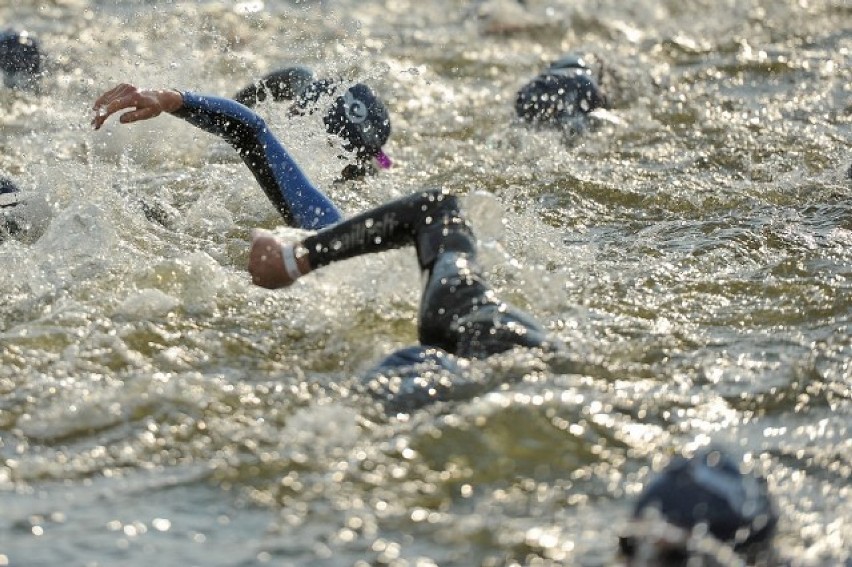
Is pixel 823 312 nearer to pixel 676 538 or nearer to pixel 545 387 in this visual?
pixel 545 387

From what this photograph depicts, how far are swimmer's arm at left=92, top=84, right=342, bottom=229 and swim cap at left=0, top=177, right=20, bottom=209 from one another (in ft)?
3.51

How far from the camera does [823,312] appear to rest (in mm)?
5430

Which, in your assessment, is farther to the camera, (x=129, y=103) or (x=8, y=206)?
(x=8, y=206)

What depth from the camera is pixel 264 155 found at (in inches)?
223

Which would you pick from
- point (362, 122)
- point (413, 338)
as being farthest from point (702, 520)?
point (362, 122)

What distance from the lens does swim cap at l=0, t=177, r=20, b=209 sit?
6.22m

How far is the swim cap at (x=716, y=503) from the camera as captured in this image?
3.04 meters

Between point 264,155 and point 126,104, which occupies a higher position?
point 126,104

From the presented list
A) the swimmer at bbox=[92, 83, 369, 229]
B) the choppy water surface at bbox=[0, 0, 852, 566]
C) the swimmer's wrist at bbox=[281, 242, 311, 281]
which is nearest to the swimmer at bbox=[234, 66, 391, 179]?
the choppy water surface at bbox=[0, 0, 852, 566]

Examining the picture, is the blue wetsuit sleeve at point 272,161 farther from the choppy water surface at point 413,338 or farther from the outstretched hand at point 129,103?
the choppy water surface at point 413,338

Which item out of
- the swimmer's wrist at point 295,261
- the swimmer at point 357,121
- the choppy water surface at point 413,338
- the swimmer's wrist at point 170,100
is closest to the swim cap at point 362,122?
the swimmer at point 357,121

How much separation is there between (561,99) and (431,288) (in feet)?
14.9

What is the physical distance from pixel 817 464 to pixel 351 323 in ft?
6.20

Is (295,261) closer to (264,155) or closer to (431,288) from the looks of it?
(431,288)
